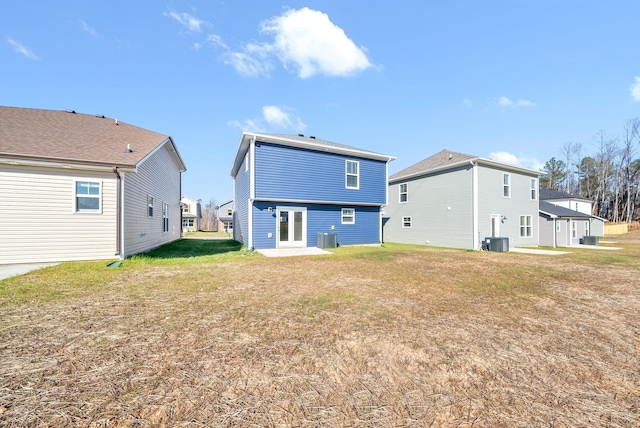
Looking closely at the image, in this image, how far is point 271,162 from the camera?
554 inches

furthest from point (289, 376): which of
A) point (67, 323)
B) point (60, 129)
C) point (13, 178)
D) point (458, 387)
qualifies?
point (60, 129)

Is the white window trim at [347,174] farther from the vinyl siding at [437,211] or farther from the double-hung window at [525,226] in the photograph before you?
the double-hung window at [525,226]

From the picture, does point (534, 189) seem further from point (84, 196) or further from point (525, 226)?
point (84, 196)

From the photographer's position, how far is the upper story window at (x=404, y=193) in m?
21.6

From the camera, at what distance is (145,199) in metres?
13.0

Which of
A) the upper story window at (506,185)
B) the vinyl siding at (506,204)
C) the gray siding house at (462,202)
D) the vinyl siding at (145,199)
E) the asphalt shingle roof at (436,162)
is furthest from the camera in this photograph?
the upper story window at (506,185)

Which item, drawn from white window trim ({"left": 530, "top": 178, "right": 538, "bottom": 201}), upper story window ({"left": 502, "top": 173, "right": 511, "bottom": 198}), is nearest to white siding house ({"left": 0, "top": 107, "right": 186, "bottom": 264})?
upper story window ({"left": 502, "top": 173, "right": 511, "bottom": 198})

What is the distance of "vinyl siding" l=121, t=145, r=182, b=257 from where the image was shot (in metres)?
10.8

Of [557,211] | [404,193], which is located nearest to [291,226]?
[404,193]

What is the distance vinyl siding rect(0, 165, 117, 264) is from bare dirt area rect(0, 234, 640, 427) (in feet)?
15.9

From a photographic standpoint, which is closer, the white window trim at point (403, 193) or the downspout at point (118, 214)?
the downspout at point (118, 214)

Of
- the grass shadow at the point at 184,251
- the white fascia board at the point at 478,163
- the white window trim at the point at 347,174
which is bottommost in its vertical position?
the grass shadow at the point at 184,251

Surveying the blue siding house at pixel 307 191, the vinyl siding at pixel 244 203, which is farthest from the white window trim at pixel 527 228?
the vinyl siding at pixel 244 203

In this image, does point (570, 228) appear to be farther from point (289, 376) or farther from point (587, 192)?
point (587, 192)
